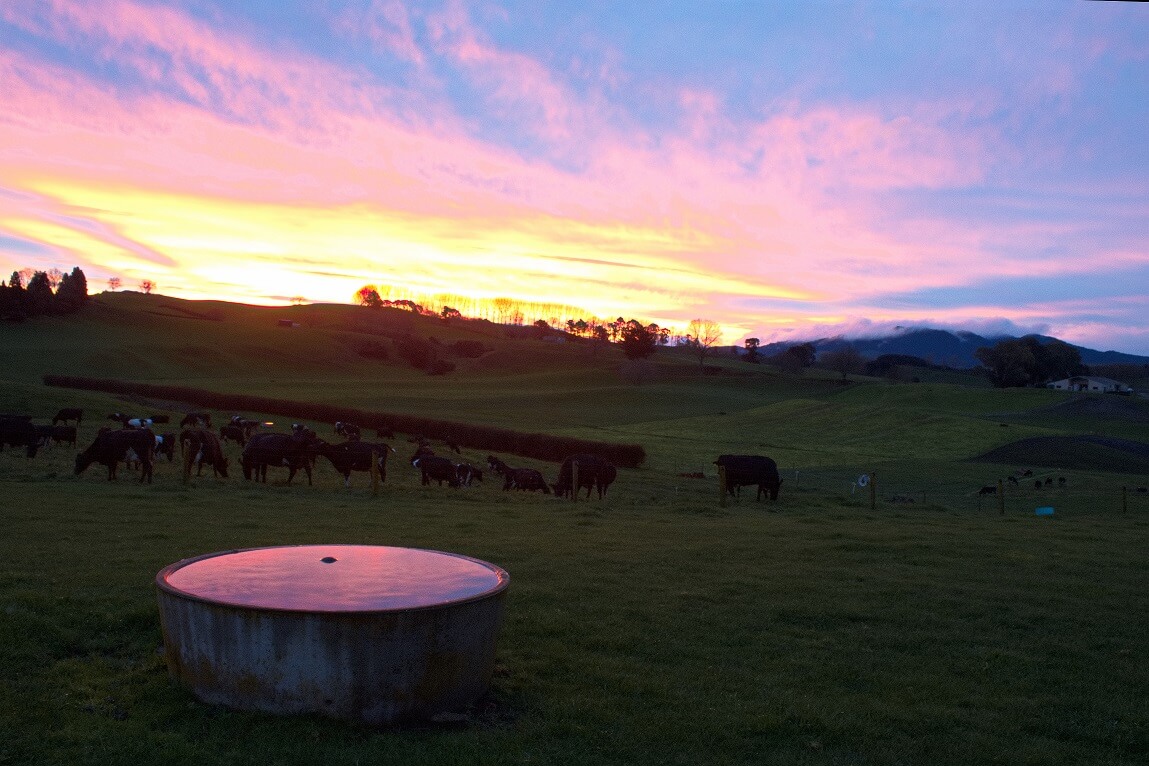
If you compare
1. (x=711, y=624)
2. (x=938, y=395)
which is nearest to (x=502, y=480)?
(x=711, y=624)

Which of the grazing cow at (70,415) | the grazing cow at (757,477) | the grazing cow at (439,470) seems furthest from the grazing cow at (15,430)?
the grazing cow at (757,477)

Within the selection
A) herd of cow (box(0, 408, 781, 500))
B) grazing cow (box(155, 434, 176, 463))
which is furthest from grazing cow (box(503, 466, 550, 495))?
grazing cow (box(155, 434, 176, 463))

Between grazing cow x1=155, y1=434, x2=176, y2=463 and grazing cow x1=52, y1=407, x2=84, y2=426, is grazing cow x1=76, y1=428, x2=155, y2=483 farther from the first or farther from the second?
grazing cow x1=52, y1=407, x2=84, y2=426

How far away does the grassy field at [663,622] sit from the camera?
6832 mm

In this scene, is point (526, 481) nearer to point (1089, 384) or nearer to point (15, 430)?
point (15, 430)

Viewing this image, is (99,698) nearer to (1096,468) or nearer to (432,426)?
(432,426)

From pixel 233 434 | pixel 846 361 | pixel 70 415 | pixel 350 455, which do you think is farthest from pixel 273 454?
pixel 846 361

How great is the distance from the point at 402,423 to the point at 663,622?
44.4 meters

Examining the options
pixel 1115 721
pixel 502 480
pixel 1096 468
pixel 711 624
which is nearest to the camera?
pixel 1115 721

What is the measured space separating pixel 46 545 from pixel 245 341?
112 metres

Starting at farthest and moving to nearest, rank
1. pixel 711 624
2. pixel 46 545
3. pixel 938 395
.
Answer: pixel 938 395
pixel 46 545
pixel 711 624

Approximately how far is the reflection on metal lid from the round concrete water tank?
1.0 inches

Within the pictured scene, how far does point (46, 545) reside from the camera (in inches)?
515

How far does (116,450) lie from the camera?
76.4ft
